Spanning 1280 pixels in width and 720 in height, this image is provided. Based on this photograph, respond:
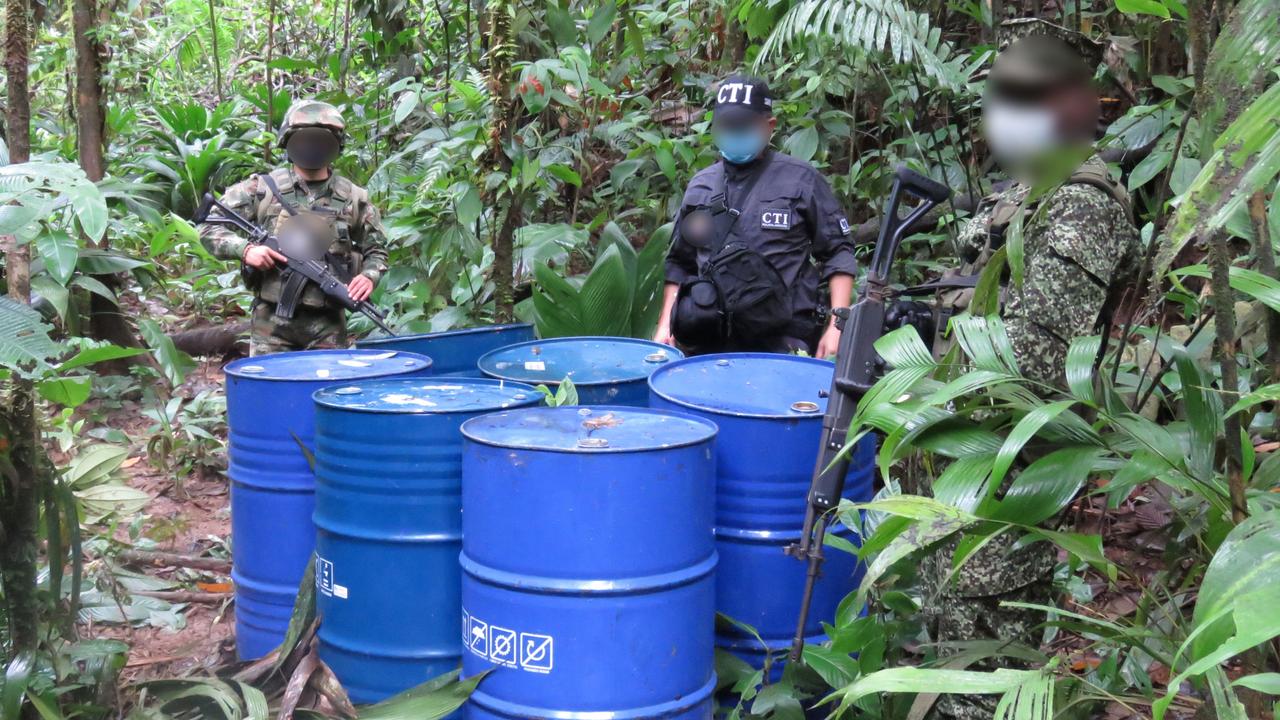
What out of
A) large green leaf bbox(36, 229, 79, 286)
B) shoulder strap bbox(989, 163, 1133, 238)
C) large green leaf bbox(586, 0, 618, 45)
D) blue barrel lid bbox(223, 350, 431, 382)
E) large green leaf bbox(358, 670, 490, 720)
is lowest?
large green leaf bbox(358, 670, 490, 720)

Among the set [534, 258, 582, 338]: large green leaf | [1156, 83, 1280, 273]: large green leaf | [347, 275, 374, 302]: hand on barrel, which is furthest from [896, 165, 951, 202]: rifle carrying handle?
[347, 275, 374, 302]: hand on barrel

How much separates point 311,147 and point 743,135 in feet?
6.40

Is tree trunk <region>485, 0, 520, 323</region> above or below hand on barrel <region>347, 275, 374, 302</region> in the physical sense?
above

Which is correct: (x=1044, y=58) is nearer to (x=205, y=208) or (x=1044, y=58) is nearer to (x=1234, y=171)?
(x=1234, y=171)

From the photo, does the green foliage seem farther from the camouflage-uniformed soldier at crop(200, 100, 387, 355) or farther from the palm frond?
the palm frond

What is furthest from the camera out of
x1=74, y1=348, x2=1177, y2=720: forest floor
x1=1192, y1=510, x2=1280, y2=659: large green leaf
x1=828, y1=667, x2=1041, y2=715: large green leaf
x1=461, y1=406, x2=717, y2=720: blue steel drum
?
x1=74, y1=348, x2=1177, y2=720: forest floor

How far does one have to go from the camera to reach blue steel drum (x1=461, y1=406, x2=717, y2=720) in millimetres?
2250

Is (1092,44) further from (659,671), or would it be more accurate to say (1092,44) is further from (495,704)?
(495,704)

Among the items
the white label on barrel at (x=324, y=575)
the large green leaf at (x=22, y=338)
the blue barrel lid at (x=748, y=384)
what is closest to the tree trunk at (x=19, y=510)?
the large green leaf at (x=22, y=338)

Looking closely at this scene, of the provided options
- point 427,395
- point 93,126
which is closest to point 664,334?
point 427,395

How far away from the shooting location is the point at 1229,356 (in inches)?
66.8

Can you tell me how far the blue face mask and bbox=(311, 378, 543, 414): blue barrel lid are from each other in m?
1.48

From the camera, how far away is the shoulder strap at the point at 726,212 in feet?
13.2

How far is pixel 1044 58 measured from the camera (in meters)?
2.41
